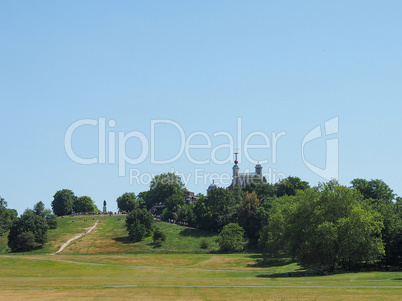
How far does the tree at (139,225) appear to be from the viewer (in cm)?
11456

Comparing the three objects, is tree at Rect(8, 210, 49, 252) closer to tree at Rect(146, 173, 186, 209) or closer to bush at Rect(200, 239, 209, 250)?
bush at Rect(200, 239, 209, 250)

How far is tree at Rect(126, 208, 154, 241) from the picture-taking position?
11456 cm

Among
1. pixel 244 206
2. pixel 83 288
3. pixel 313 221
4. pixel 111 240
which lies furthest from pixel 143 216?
pixel 83 288

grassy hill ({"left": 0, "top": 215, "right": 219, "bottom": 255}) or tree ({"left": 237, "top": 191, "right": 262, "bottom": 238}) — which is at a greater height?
tree ({"left": 237, "top": 191, "right": 262, "bottom": 238})

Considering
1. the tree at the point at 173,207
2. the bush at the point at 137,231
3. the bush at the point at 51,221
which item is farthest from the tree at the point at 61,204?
the bush at the point at 137,231

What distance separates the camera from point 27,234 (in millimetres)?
105688

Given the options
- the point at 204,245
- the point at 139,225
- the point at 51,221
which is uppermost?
the point at 139,225

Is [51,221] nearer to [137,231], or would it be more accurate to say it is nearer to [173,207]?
[137,231]

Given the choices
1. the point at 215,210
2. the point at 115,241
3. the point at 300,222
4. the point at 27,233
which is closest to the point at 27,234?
the point at 27,233

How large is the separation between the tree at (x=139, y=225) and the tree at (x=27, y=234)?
1852 cm

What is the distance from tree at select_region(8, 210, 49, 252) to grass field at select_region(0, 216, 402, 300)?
291cm

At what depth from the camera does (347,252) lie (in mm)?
58094

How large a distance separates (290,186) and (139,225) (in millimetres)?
41945

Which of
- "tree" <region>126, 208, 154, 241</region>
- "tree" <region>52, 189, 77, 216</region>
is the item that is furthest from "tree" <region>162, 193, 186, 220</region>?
"tree" <region>52, 189, 77, 216</region>
